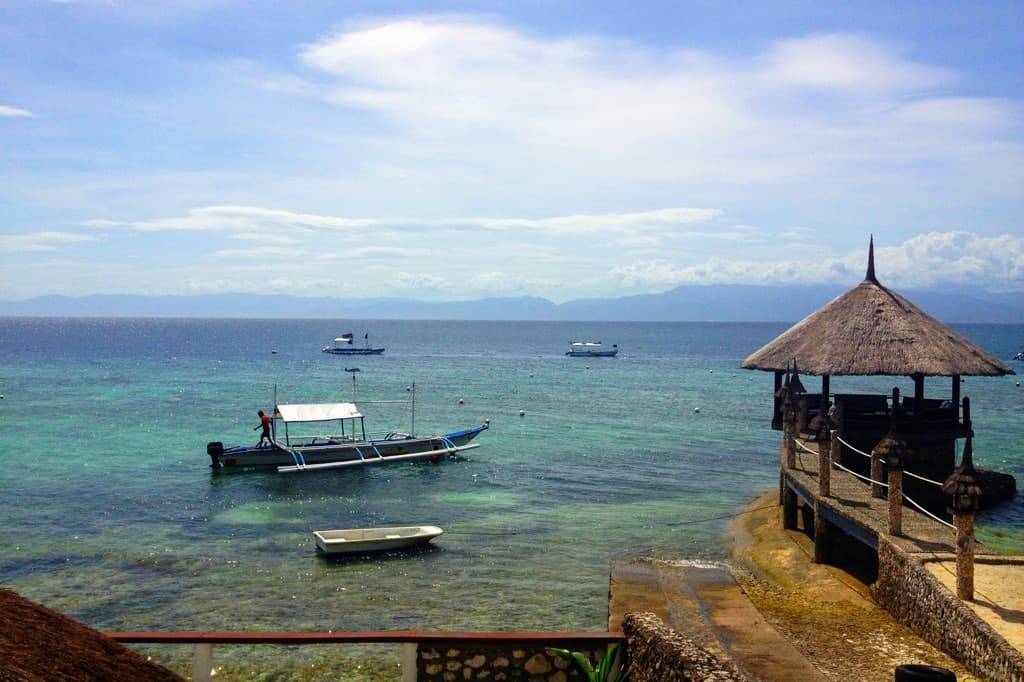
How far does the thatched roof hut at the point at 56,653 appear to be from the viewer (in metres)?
5.54

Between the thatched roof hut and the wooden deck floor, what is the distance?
12.6m

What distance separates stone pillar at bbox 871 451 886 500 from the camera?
19.4 meters

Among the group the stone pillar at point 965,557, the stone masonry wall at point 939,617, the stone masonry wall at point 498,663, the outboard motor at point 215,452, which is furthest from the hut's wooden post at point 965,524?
the outboard motor at point 215,452

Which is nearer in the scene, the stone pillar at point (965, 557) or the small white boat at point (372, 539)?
the stone pillar at point (965, 557)

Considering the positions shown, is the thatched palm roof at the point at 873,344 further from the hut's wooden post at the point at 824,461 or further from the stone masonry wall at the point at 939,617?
the stone masonry wall at the point at 939,617

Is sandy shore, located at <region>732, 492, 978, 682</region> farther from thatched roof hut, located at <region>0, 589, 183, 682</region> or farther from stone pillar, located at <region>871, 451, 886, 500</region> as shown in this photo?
thatched roof hut, located at <region>0, 589, 183, 682</region>

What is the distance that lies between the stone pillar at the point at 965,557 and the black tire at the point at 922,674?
363 centimetres

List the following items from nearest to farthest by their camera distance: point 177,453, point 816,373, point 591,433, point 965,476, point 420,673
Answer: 1. point 420,673
2. point 965,476
3. point 816,373
4. point 177,453
5. point 591,433

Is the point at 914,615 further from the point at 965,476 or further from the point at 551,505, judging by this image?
the point at 551,505

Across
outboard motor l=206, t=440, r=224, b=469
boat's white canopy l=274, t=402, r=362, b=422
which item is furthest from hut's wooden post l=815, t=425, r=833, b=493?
outboard motor l=206, t=440, r=224, b=469

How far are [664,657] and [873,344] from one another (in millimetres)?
17153

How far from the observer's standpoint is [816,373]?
22922 millimetres

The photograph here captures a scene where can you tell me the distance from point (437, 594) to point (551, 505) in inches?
413

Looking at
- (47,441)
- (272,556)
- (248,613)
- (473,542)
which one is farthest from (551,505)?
(47,441)
